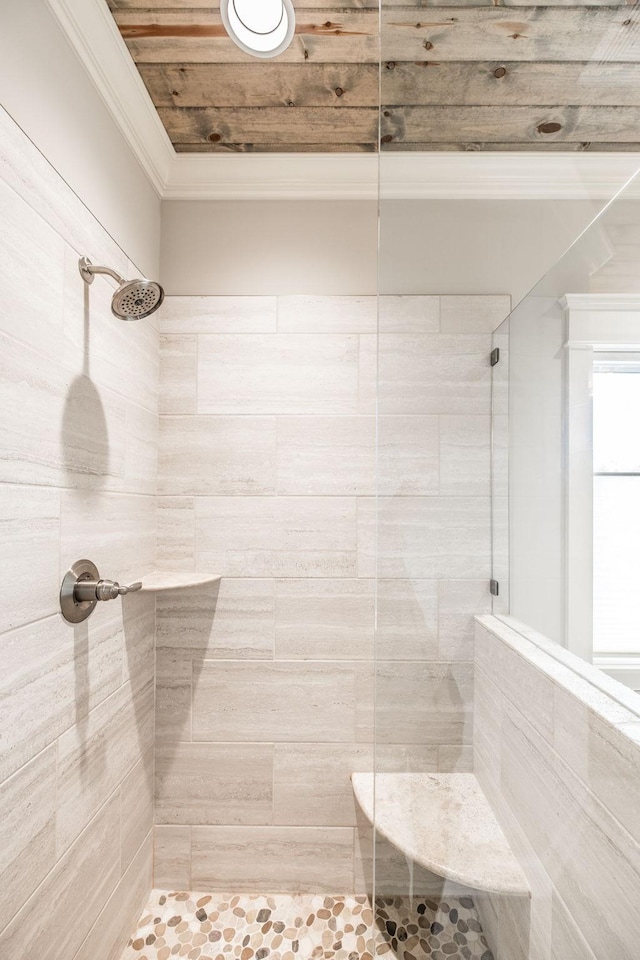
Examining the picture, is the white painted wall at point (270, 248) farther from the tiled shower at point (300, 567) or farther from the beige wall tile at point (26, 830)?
the beige wall tile at point (26, 830)

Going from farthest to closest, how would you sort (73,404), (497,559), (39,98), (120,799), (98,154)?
1. (120,799)
2. (98,154)
3. (73,404)
4. (39,98)
5. (497,559)

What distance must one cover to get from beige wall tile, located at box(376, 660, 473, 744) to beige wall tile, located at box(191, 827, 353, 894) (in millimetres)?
1251

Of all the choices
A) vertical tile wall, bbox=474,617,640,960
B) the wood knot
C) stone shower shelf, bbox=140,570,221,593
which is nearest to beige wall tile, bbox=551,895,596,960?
vertical tile wall, bbox=474,617,640,960

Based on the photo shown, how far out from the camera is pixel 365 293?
5.77ft

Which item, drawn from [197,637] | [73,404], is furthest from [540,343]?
[197,637]

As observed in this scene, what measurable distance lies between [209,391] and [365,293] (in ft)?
1.91

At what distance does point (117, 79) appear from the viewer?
4.39 ft

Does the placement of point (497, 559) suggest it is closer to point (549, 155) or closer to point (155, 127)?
point (549, 155)

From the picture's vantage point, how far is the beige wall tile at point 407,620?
554 millimetres

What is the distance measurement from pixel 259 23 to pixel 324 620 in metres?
1.52

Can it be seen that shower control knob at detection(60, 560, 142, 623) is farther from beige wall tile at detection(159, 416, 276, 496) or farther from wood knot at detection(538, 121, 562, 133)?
wood knot at detection(538, 121, 562, 133)

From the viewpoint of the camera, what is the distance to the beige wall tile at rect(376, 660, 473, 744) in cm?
52

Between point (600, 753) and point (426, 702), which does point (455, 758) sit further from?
point (600, 753)

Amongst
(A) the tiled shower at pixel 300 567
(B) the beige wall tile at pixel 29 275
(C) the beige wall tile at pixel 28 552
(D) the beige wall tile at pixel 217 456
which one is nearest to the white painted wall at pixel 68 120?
(A) the tiled shower at pixel 300 567
